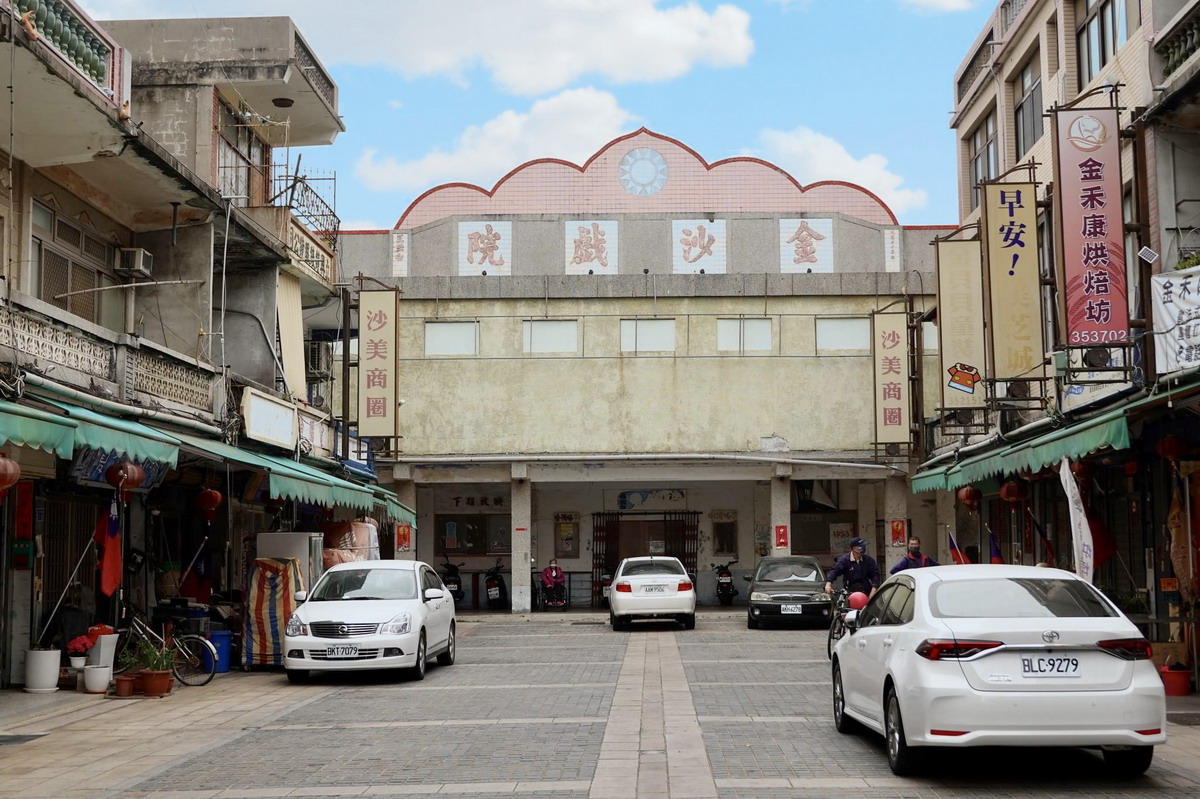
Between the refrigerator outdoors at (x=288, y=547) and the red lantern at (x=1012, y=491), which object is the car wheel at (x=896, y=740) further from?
the refrigerator outdoors at (x=288, y=547)

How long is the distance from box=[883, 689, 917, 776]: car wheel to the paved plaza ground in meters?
0.16

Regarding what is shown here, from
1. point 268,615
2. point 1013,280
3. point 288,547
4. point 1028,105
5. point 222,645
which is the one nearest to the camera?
point 222,645

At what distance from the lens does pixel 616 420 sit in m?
36.2

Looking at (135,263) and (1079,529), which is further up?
(135,263)

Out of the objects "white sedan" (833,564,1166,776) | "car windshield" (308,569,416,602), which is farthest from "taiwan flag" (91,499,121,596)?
"white sedan" (833,564,1166,776)

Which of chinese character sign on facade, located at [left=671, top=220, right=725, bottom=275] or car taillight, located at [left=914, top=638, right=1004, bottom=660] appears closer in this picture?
car taillight, located at [left=914, top=638, right=1004, bottom=660]

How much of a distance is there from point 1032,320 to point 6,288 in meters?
13.7

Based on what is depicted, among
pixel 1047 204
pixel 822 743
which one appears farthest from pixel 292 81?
pixel 822 743

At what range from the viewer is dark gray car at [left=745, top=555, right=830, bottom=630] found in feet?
91.9

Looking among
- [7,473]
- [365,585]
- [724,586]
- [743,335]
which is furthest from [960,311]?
[724,586]

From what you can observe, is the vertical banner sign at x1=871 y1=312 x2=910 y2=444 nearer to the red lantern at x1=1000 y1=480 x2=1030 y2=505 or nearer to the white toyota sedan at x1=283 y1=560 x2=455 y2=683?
the red lantern at x1=1000 y1=480 x2=1030 y2=505

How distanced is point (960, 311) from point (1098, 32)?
518 centimetres

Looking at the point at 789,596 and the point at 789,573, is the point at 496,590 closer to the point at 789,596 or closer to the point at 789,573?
the point at 789,573

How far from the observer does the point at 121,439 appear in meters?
13.4
